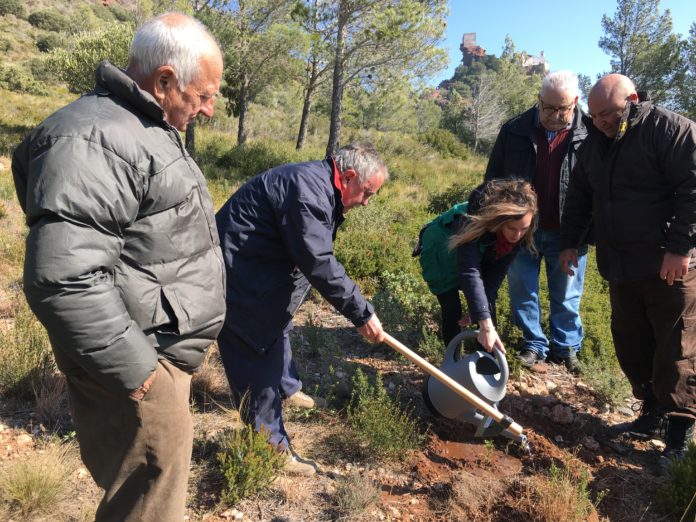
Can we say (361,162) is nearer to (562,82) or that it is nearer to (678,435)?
(562,82)

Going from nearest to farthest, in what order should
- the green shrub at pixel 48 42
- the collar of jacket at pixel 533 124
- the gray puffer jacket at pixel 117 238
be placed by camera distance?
the gray puffer jacket at pixel 117 238
the collar of jacket at pixel 533 124
the green shrub at pixel 48 42

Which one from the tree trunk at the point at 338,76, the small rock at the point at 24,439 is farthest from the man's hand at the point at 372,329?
the tree trunk at the point at 338,76

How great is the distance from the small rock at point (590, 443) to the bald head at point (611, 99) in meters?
1.90

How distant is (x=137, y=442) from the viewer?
1525 millimetres

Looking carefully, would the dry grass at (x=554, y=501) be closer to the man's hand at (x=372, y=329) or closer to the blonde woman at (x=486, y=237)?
the blonde woman at (x=486, y=237)

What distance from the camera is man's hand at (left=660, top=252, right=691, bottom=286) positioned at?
8.61 feet

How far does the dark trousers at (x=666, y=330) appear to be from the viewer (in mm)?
2758

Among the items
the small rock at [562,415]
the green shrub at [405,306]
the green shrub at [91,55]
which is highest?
the green shrub at [91,55]

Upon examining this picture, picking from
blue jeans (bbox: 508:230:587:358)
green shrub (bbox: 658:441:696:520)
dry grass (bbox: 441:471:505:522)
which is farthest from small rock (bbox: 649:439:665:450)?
dry grass (bbox: 441:471:505:522)

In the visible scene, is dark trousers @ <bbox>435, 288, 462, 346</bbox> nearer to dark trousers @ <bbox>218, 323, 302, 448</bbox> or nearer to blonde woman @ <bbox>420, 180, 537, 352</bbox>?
blonde woman @ <bbox>420, 180, 537, 352</bbox>

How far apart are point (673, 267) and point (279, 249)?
2.11 metres

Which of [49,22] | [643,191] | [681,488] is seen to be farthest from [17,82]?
[681,488]

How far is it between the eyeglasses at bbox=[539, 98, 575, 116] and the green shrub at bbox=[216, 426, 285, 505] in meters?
2.88

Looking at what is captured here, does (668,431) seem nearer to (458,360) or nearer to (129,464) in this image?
(458,360)
